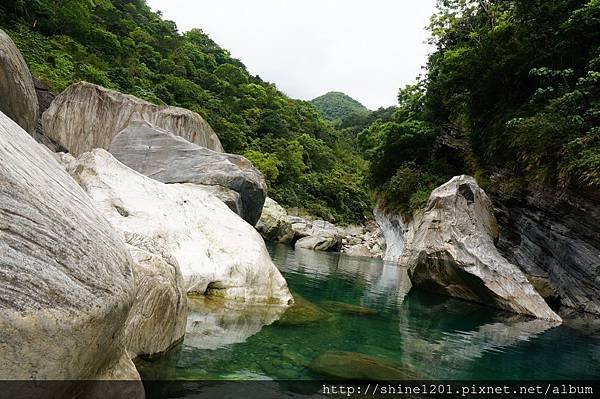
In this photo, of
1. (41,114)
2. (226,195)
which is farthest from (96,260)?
(41,114)

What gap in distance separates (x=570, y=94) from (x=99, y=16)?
48.2 metres

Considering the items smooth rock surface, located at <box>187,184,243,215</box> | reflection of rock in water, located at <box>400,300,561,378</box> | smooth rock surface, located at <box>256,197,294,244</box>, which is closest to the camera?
reflection of rock in water, located at <box>400,300,561,378</box>

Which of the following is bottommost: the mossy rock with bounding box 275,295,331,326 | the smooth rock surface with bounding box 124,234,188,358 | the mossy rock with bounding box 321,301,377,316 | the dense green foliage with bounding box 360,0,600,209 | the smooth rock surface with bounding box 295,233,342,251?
the smooth rock surface with bounding box 295,233,342,251

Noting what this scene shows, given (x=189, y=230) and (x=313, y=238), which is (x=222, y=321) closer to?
(x=189, y=230)

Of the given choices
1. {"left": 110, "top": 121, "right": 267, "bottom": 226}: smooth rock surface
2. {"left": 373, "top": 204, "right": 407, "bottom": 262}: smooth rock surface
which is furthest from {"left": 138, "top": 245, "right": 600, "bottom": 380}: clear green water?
{"left": 373, "top": 204, "right": 407, "bottom": 262}: smooth rock surface

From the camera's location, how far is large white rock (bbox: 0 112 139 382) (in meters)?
2.71

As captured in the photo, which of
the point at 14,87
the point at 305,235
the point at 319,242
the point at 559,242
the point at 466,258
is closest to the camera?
the point at 14,87

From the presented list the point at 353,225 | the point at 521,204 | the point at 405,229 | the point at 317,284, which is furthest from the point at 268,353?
the point at 353,225

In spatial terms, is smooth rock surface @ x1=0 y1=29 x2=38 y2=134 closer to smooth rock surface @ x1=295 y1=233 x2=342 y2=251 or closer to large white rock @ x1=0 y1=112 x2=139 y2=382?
large white rock @ x1=0 y1=112 x2=139 y2=382

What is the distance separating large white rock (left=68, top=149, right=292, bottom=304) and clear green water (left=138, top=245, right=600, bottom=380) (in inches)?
24.3

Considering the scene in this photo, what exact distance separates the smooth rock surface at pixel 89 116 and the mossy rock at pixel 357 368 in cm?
1626

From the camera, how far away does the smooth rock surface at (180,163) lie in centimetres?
1605

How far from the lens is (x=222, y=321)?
294 inches

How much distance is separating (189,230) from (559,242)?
40.4ft
